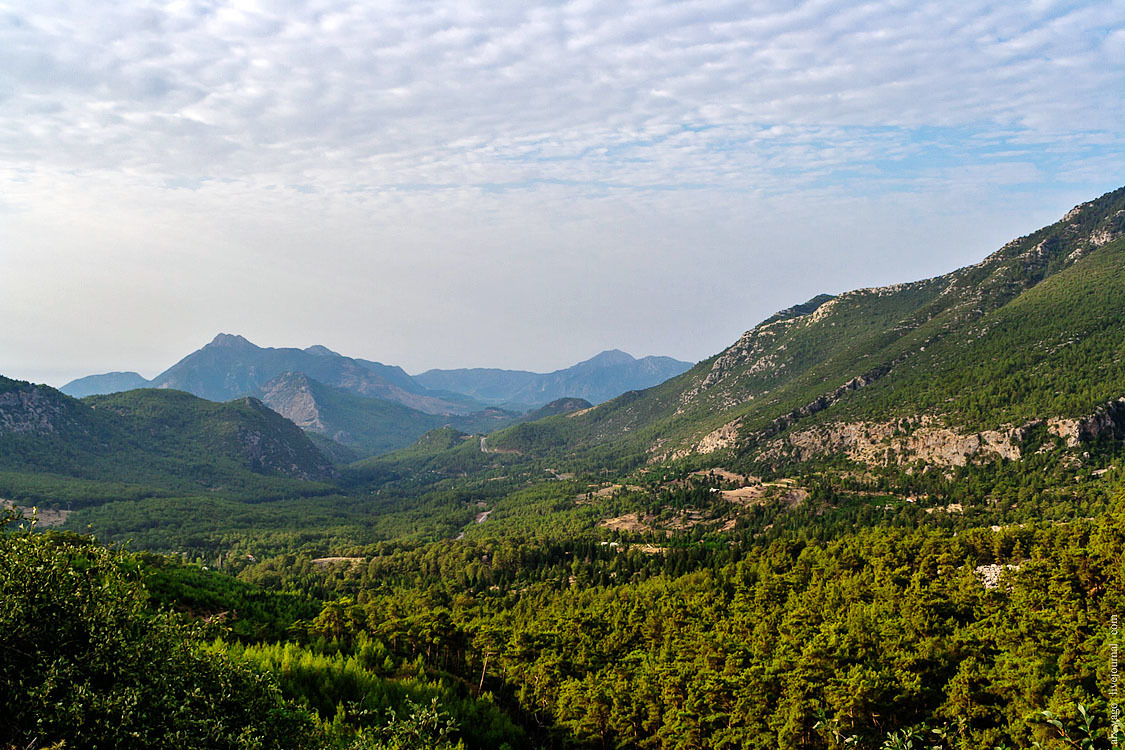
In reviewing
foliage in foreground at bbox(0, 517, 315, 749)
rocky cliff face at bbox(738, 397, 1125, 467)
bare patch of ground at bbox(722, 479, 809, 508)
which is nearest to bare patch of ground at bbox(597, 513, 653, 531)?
bare patch of ground at bbox(722, 479, 809, 508)

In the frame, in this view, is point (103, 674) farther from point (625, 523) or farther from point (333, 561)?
point (625, 523)

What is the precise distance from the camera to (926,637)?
4638 centimetres

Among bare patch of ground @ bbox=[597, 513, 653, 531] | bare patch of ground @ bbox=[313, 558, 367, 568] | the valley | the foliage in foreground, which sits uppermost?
Result: the foliage in foreground

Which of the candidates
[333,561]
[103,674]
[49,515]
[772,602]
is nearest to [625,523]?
[333,561]

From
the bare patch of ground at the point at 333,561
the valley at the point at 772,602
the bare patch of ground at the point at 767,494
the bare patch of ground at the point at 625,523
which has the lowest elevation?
the bare patch of ground at the point at 625,523

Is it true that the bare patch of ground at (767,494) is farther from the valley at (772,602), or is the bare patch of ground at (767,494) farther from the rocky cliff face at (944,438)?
the rocky cliff face at (944,438)

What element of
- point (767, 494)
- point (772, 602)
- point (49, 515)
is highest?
point (49, 515)

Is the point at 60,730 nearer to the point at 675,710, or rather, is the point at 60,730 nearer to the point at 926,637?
the point at 675,710

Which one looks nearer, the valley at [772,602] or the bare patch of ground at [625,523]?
the valley at [772,602]

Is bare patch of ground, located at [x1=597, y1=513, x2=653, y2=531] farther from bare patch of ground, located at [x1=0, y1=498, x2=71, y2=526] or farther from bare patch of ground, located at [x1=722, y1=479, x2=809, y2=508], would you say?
bare patch of ground, located at [x1=0, y1=498, x2=71, y2=526]

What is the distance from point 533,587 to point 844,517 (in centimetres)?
8593

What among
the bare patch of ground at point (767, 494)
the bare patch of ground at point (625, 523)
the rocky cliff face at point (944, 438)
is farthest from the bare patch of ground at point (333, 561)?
the rocky cliff face at point (944, 438)

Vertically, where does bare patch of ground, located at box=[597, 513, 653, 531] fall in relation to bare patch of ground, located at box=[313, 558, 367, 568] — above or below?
below

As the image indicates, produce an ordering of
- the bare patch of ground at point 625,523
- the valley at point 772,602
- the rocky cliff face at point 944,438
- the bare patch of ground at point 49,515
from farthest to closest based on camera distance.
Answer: the bare patch of ground at point 49,515
the bare patch of ground at point 625,523
the rocky cliff face at point 944,438
the valley at point 772,602
